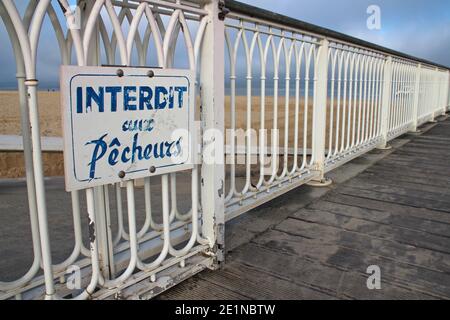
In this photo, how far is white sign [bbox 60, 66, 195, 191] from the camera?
1446mm

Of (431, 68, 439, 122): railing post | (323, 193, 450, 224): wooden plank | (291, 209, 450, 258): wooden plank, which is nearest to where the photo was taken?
(291, 209, 450, 258): wooden plank

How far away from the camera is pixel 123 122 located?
1.61 m

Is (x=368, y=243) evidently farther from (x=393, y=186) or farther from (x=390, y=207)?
(x=393, y=186)

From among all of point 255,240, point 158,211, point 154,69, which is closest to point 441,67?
point 158,211

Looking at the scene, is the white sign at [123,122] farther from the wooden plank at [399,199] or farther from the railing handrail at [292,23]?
the wooden plank at [399,199]

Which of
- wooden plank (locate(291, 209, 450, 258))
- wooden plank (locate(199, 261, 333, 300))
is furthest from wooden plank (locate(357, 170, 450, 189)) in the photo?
wooden plank (locate(199, 261, 333, 300))

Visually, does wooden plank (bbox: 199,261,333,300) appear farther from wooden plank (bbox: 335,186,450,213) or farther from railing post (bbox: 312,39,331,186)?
railing post (bbox: 312,39,331,186)

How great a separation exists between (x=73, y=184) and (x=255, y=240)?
1428mm

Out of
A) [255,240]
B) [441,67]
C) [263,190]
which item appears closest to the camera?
[255,240]

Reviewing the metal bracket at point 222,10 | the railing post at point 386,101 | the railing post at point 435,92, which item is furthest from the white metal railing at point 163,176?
the railing post at point 435,92

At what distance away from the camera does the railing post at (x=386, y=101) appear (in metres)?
5.69

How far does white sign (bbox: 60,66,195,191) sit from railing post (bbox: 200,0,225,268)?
159mm

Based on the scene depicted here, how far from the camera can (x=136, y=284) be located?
1.84m
